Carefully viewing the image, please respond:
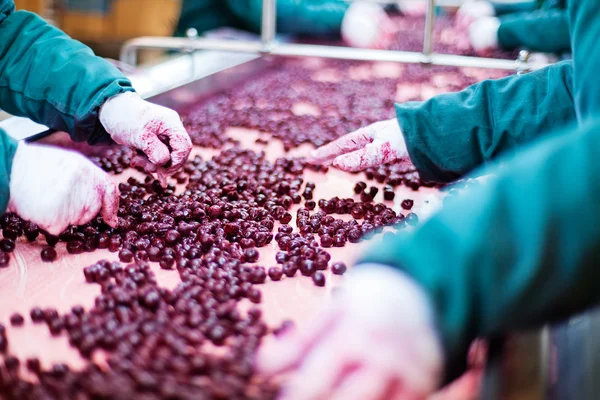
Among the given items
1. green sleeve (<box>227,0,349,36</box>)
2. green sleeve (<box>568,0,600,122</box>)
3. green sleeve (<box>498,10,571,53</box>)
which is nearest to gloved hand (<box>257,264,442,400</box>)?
green sleeve (<box>568,0,600,122</box>)

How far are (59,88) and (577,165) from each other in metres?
1.64

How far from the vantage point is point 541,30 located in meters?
3.52


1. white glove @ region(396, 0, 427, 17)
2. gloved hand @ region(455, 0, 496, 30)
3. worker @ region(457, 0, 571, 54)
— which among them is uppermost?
white glove @ region(396, 0, 427, 17)

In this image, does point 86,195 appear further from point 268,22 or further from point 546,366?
point 268,22

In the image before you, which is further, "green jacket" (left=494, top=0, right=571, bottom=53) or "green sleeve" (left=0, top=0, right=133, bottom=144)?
"green jacket" (left=494, top=0, right=571, bottom=53)

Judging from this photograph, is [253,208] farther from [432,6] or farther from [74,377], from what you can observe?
[432,6]

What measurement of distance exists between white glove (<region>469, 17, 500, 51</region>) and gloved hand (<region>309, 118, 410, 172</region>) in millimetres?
2432

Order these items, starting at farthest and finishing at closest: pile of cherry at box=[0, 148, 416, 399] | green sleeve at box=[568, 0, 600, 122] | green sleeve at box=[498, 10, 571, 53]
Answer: green sleeve at box=[498, 10, 571, 53] → green sleeve at box=[568, 0, 600, 122] → pile of cherry at box=[0, 148, 416, 399]

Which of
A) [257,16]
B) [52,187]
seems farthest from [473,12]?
[52,187]

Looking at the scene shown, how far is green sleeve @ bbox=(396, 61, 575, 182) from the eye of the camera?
1724 mm

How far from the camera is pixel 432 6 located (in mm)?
2646

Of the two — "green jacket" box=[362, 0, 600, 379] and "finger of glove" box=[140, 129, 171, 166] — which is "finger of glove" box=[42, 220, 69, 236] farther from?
"green jacket" box=[362, 0, 600, 379]

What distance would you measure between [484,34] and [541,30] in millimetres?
547

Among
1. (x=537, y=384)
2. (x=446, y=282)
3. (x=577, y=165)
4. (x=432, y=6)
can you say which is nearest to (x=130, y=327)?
(x=446, y=282)
